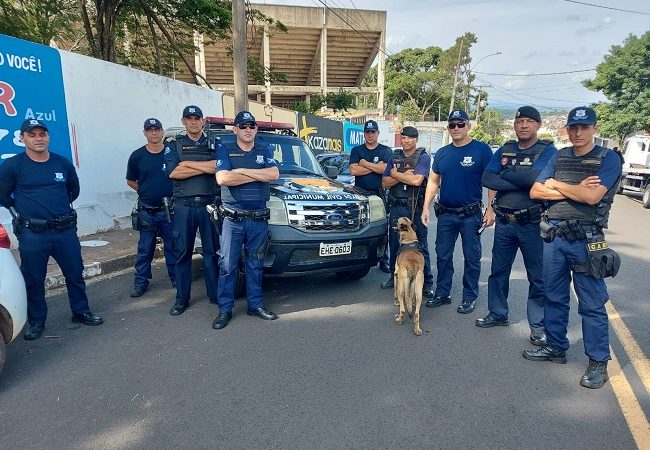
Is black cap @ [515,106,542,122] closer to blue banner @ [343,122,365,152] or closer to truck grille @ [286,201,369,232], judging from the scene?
truck grille @ [286,201,369,232]

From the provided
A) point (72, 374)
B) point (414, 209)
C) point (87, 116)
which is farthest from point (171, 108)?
point (72, 374)

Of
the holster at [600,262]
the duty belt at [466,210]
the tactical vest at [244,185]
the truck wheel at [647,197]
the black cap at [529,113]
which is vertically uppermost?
the black cap at [529,113]

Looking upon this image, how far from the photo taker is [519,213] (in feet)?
12.3

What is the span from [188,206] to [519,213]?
3091mm

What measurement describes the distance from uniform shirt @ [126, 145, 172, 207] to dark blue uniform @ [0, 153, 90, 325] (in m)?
1.00

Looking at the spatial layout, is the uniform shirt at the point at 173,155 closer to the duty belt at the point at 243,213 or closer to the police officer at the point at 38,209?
the duty belt at the point at 243,213

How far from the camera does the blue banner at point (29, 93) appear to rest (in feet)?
19.0

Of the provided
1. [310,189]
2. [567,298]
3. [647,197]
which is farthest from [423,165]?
[647,197]

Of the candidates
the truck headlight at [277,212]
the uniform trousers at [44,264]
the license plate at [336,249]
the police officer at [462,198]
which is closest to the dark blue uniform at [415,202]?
the police officer at [462,198]

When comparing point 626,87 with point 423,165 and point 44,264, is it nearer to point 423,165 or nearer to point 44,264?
point 423,165

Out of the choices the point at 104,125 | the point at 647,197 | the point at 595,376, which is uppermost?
the point at 104,125

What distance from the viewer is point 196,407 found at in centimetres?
279

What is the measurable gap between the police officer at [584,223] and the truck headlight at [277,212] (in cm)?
227

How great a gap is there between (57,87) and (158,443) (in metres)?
6.19
